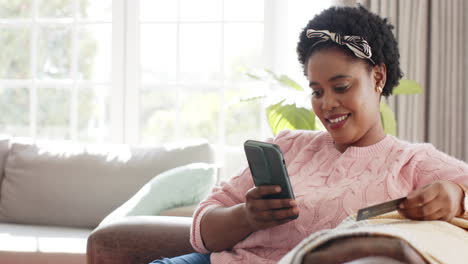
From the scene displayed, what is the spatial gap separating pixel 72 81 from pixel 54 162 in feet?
3.19

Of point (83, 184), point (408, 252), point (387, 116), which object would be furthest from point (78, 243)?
point (408, 252)

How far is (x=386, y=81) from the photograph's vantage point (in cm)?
157

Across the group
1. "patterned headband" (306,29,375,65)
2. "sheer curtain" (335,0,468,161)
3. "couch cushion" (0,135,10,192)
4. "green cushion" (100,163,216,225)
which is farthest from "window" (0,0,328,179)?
"patterned headband" (306,29,375,65)

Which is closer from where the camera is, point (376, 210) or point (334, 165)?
point (376, 210)

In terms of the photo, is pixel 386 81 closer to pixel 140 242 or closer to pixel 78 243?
pixel 140 242

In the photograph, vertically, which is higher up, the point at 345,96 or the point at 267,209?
the point at 345,96

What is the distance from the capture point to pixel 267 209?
1.30 metres

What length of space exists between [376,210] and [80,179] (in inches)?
84.0

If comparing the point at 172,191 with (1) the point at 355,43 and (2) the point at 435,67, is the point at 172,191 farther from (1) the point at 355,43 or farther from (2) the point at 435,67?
(2) the point at 435,67

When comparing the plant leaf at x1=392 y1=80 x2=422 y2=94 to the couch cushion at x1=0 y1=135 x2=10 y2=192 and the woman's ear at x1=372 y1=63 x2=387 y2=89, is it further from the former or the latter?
the couch cushion at x1=0 y1=135 x2=10 y2=192

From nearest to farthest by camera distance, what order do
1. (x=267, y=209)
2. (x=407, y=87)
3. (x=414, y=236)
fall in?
1. (x=414, y=236)
2. (x=267, y=209)
3. (x=407, y=87)

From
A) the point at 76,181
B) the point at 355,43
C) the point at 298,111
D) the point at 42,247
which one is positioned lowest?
the point at 42,247

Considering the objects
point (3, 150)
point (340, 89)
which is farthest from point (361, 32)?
point (3, 150)

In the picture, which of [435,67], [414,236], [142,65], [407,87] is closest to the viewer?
[414,236]
